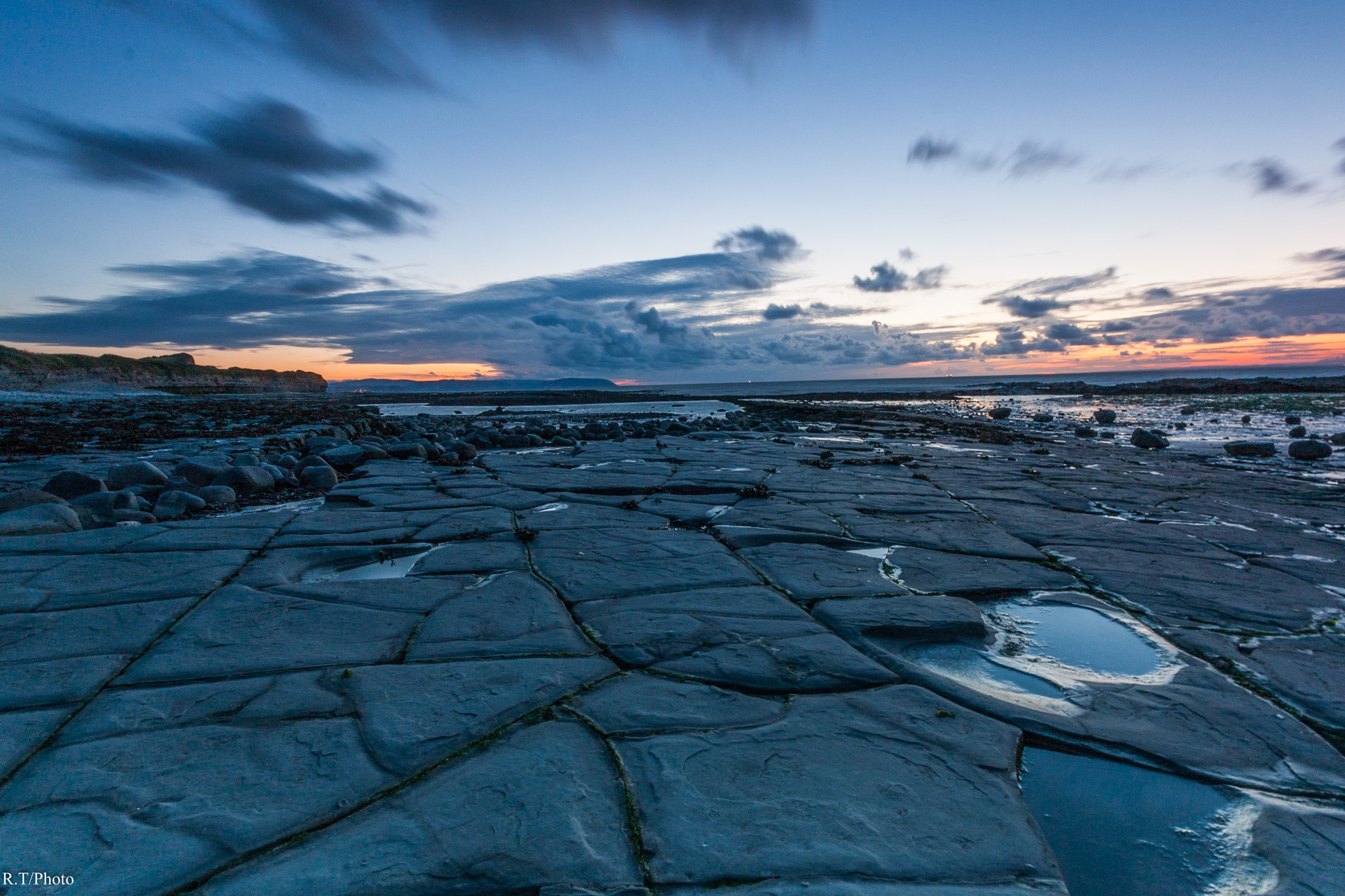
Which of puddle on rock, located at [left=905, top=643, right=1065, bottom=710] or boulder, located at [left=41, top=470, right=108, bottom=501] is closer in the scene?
puddle on rock, located at [left=905, top=643, right=1065, bottom=710]

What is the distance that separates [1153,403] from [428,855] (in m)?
29.4

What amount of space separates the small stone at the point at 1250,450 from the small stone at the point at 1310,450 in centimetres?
25

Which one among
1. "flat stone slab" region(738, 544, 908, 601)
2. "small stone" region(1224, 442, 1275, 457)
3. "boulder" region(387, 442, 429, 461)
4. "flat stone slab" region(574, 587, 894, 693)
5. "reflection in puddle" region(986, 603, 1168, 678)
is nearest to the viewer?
"flat stone slab" region(574, 587, 894, 693)

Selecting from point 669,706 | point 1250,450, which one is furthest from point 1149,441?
point 669,706

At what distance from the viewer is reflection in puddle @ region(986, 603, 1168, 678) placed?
233 cm

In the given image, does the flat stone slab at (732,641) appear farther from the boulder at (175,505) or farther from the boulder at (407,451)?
the boulder at (407,451)

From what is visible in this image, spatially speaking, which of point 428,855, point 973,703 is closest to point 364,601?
point 428,855

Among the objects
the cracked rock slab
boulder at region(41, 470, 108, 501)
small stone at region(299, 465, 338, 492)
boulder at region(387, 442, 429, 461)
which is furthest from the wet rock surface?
boulder at region(387, 442, 429, 461)

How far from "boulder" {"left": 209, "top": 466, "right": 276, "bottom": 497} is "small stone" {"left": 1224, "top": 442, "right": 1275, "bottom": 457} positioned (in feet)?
42.2

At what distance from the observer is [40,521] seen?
392 cm

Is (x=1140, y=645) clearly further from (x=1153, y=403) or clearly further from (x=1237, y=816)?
(x=1153, y=403)

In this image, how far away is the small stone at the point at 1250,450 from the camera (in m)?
8.80

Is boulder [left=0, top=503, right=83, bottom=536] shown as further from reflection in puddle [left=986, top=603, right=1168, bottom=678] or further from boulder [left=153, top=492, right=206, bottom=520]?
reflection in puddle [left=986, top=603, right=1168, bottom=678]

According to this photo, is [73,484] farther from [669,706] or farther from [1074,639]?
[1074,639]
